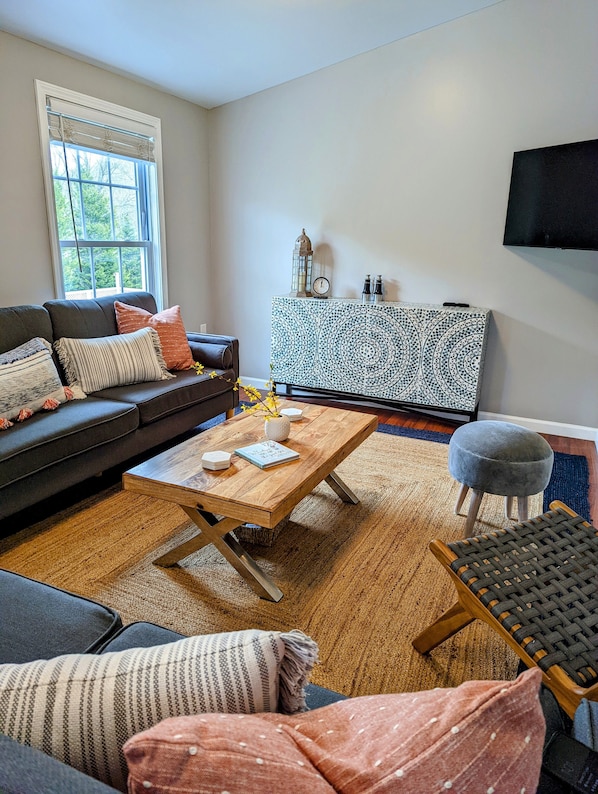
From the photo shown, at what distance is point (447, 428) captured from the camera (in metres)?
3.93

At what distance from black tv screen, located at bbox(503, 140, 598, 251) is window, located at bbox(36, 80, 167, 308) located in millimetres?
2682

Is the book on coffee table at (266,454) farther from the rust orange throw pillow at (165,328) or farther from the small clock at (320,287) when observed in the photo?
the small clock at (320,287)

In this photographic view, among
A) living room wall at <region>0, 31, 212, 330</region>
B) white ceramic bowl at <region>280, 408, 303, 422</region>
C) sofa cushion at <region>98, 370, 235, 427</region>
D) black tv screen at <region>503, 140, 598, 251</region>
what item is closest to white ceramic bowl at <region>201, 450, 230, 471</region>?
white ceramic bowl at <region>280, 408, 303, 422</region>

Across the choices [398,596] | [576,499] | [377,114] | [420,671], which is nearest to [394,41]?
[377,114]

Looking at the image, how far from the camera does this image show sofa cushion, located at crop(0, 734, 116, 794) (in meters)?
0.50

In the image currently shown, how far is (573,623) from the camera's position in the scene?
1.27 metres

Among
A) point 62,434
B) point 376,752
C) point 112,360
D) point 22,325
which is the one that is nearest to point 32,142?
point 22,325

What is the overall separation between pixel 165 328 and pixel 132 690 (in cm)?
297

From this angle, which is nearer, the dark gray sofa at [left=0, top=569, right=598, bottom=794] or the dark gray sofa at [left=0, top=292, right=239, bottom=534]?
the dark gray sofa at [left=0, top=569, right=598, bottom=794]

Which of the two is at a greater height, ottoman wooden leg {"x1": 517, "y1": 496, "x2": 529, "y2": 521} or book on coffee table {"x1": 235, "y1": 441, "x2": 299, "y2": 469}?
book on coffee table {"x1": 235, "y1": 441, "x2": 299, "y2": 469}

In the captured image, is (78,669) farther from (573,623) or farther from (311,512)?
(311,512)

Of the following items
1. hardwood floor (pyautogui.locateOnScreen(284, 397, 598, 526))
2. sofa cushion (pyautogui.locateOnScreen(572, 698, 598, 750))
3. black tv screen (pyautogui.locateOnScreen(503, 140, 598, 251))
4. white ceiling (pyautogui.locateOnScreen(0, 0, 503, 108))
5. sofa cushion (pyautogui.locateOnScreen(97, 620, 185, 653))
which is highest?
white ceiling (pyautogui.locateOnScreen(0, 0, 503, 108))

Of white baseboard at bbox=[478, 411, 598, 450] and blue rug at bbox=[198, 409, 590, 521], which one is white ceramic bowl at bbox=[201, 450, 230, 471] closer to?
blue rug at bbox=[198, 409, 590, 521]

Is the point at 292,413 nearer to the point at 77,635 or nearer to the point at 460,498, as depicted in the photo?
the point at 460,498
